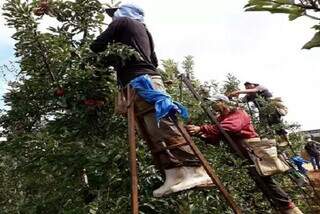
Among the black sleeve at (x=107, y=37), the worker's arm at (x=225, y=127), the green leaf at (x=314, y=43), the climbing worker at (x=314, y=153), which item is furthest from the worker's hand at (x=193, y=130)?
the climbing worker at (x=314, y=153)

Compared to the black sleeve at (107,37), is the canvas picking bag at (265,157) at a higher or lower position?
lower

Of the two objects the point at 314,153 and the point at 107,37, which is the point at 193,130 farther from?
the point at 314,153

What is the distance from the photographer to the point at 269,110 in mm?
8070

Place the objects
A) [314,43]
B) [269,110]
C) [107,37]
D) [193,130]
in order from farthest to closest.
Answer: [269,110]
[193,130]
[107,37]
[314,43]

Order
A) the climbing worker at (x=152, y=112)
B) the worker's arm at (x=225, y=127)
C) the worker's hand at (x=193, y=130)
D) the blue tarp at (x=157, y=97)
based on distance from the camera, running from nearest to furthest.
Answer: the blue tarp at (x=157, y=97)
the climbing worker at (x=152, y=112)
the worker's hand at (x=193, y=130)
the worker's arm at (x=225, y=127)

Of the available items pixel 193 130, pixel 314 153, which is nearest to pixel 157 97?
pixel 193 130

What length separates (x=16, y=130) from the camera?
543 cm

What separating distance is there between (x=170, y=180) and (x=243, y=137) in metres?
1.84

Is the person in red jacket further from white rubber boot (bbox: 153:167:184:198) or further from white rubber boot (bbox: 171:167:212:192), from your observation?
white rubber boot (bbox: 153:167:184:198)

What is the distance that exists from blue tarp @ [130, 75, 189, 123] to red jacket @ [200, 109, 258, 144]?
1.31 m

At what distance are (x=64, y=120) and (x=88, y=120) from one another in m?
0.28

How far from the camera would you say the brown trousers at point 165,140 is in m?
4.30

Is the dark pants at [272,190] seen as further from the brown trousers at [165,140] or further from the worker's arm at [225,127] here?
the brown trousers at [165,140]

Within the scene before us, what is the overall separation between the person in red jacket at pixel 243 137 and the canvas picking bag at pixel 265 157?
109 mm
